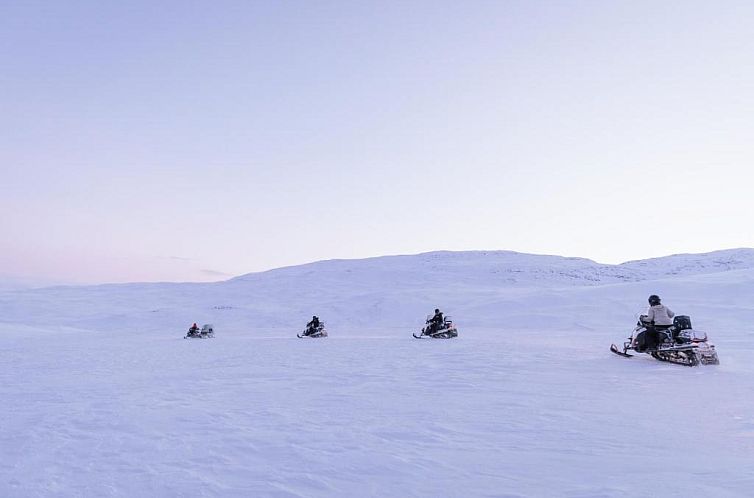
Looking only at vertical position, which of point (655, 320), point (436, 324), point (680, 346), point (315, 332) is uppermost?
point (655, 320)

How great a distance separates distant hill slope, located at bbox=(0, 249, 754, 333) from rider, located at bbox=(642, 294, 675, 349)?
20660 mm

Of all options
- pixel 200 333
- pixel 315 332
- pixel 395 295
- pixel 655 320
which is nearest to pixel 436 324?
pixel 315 332

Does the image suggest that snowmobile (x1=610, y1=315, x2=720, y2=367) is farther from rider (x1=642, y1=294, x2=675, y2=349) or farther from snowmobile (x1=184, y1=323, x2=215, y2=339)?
snowmobile (x1=184, y1=323, x2=215, y2=339)

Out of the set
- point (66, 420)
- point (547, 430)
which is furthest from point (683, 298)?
point (66, 420)

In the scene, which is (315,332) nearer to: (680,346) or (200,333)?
(200,333)

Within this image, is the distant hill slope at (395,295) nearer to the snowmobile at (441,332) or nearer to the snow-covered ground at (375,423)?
the snowmobile at (441,332)

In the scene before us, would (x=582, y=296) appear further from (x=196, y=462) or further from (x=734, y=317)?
(x=196, y=462)

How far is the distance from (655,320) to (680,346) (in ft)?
3.34

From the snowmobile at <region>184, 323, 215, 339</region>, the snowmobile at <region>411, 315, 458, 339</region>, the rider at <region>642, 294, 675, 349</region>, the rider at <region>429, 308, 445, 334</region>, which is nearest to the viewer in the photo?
the rider at <region>642, 294, 675, 349</region>

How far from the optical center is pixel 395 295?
51438 millimetres

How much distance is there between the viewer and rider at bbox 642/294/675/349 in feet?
45.9

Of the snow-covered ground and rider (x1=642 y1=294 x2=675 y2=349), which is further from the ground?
rider (x1=642 y1=294 x2=675 y2=349)

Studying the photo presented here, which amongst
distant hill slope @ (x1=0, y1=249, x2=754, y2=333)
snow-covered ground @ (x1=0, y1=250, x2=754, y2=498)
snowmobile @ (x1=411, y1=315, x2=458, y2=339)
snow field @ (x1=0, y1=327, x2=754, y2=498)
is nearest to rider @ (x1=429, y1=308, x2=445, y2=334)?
snowmobile @ (x1=411, y1=315, x2=458, y2=339)

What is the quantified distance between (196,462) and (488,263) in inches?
2890
